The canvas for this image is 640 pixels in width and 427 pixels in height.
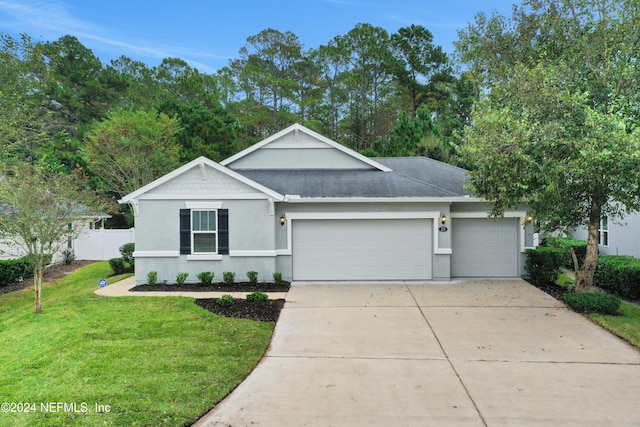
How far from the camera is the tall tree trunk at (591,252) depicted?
8781 mm

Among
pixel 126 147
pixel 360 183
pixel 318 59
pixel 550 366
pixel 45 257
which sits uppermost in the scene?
pixel 318 59

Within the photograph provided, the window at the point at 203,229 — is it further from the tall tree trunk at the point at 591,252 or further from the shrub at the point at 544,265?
the tall tree trunk at the point at 591,252

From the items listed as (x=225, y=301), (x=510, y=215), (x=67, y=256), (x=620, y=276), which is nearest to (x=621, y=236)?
(x=620, y=276)

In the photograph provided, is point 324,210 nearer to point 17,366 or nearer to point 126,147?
point 17,366

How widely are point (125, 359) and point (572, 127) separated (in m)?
8.98

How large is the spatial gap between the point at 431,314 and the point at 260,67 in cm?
2705

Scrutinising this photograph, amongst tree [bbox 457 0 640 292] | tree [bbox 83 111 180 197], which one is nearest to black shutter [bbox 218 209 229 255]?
tree [bbox 457 0 640 292]

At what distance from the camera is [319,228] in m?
11.7

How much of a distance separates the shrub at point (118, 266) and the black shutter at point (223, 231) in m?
5.44

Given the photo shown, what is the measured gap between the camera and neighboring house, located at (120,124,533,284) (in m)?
11.0

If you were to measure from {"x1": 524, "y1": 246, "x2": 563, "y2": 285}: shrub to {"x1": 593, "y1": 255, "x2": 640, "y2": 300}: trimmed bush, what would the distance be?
1126mm

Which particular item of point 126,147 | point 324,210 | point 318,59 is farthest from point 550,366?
point 318,59

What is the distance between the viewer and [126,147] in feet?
61.8

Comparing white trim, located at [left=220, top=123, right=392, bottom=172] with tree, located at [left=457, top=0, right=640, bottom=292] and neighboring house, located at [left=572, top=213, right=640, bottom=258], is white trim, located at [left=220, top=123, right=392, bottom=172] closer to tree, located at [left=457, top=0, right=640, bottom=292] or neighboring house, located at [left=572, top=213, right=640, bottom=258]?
tree, located at [left=457, top=0, right=640, bottom=292]
